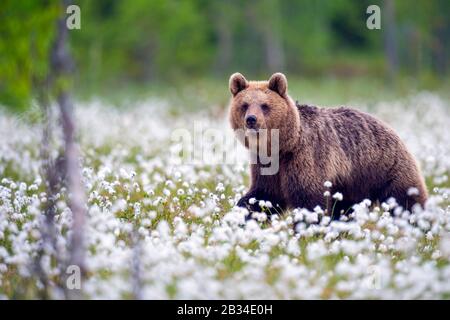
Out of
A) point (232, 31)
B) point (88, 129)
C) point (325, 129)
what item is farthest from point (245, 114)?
point (232, 31)

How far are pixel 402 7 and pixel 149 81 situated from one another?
13455 mm

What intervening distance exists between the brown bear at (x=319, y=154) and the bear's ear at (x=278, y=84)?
0.4 inches

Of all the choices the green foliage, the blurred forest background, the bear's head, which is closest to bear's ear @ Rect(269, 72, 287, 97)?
the bear's head

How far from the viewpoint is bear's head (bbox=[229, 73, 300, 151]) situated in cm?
666

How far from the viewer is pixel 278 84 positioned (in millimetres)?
6883

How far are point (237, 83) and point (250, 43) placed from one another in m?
33.2

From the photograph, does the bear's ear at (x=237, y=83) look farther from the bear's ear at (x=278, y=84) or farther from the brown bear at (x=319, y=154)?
the bear's ear at (x=278, y=84)

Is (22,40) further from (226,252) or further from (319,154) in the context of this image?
(319,154)

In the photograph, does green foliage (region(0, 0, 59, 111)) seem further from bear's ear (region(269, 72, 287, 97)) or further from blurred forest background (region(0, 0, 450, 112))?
blurred forest background (region(0, 0, 450, 112))

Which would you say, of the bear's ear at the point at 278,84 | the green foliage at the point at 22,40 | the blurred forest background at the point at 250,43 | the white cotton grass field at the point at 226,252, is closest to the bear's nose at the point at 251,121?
the bear's ear at the point at 278,84

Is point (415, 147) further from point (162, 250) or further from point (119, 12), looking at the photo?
point (119, 12)

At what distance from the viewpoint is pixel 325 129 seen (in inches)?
279

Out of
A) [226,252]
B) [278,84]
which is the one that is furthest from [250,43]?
[226,252]

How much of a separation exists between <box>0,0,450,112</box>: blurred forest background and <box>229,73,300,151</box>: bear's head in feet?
54.8
